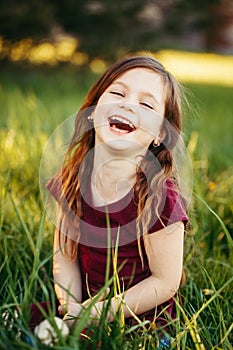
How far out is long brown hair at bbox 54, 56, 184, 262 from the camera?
69.1 inches

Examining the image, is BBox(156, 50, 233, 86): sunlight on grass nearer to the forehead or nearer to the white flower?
the forehead

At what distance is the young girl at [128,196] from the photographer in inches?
66.6

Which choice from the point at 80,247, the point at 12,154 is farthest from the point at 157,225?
the point at 12,154

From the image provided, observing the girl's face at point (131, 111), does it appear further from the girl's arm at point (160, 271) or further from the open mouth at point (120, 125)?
the girl's arm at point (160, 271)

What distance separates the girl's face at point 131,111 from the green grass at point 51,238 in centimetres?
25

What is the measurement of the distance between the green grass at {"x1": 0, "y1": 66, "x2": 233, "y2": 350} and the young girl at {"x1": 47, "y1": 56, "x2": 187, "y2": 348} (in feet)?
0.28

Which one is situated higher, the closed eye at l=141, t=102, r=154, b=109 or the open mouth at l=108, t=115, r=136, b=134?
the closed eye at l=141, t=102, r=154, b=109

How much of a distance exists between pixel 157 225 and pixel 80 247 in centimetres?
29

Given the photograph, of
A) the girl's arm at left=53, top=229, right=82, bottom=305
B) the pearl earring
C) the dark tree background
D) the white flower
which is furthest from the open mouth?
the dark tree background

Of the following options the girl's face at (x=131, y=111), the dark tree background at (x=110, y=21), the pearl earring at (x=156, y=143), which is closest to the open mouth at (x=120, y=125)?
the girl's face at (x=131, y=111)

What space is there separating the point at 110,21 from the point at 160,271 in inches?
194

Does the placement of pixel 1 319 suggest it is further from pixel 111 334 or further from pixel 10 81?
pixel 10 81

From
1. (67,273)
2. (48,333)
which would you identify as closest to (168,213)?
(67,273)

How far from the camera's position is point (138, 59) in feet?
5.90
